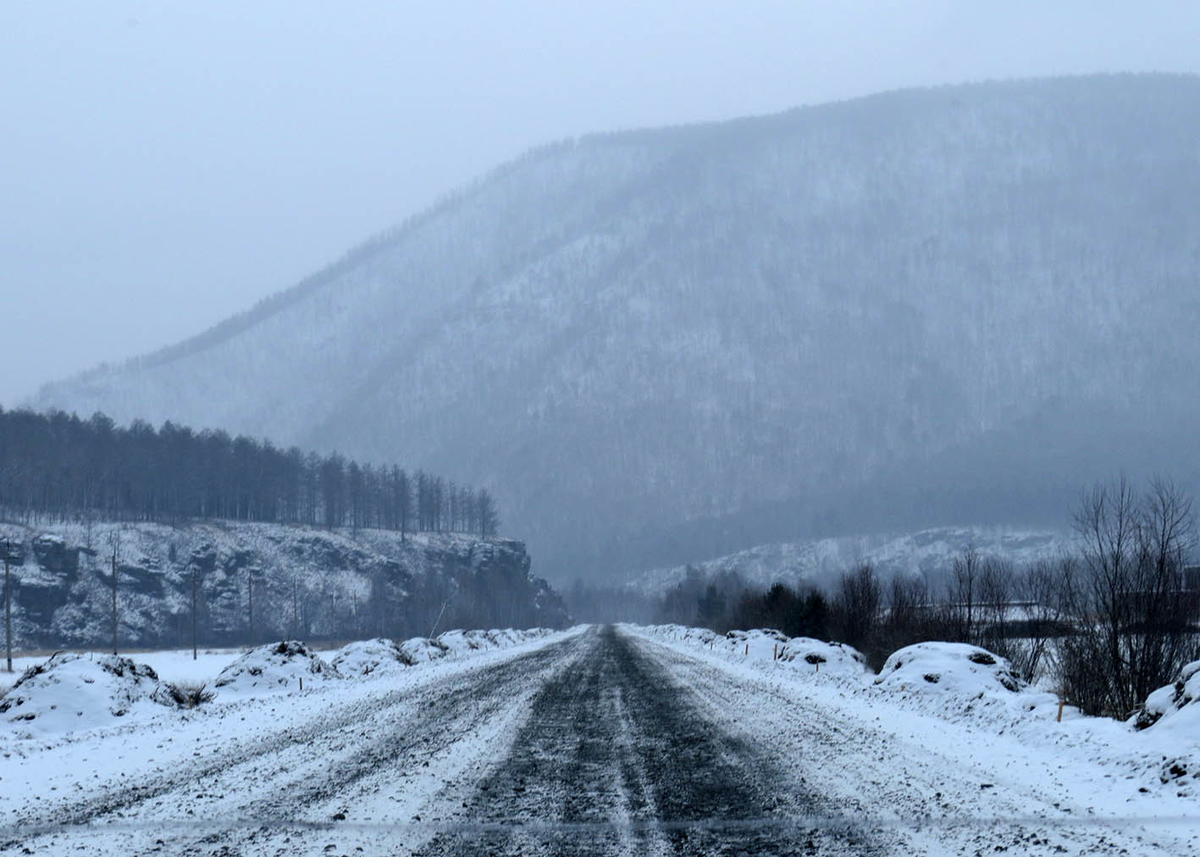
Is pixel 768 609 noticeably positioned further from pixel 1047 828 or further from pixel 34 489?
pixel 34 489

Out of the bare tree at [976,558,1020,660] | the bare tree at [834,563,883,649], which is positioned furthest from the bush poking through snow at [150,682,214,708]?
the bare tree at [834,563,883,649]

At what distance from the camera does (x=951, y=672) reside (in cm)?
2452

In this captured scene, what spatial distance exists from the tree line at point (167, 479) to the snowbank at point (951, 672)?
129824 millimetres

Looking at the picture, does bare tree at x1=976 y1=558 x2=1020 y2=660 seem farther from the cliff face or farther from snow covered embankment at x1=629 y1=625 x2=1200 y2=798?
the cliff face

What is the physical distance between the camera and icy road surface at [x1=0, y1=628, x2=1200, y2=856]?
31.2 feet

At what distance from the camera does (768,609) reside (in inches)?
3241

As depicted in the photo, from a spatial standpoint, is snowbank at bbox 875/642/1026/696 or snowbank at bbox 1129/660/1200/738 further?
snowbank at bbox 875/642/1026/696

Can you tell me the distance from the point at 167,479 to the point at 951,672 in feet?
473

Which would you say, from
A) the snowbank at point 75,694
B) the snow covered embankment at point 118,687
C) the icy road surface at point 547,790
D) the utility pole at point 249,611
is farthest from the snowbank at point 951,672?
the utility pole at point 249,611

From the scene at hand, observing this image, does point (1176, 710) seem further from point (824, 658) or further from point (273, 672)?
point (273, 672)

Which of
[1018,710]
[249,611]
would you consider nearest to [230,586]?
[249,611]

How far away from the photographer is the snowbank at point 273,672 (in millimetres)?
30750

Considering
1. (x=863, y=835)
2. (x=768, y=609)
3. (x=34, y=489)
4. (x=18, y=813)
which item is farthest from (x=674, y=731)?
(x=34, y=489)

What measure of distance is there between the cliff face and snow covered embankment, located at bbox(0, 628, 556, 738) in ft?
247
